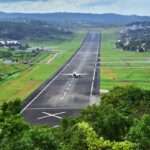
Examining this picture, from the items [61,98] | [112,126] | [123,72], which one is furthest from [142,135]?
[123,72]

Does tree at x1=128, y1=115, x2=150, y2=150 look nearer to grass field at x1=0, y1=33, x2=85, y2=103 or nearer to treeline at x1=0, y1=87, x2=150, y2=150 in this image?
treeline at x1=0, y1=87, x2=150, y2=150

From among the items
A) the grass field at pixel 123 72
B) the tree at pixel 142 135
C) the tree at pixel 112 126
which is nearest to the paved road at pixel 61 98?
the grass field at pixel 123 72

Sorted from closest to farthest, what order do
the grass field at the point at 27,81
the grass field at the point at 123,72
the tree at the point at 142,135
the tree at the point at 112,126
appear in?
1. the tree at the point at 142,135
2. the tree at the point at 112,126
3. the grass field at the point at 27,81
4. the grass field at the point at 123,72

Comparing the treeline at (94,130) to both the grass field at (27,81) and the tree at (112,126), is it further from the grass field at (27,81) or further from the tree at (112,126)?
the grass field at (27,81)

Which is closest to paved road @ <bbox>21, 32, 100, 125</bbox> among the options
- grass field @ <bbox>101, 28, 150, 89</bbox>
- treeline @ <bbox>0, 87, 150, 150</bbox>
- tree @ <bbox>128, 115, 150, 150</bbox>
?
grass field @ <bbox>101, 28, 150, 89</bbox>

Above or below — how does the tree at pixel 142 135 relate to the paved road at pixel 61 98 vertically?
above

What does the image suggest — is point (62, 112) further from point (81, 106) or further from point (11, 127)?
point (11, 127)

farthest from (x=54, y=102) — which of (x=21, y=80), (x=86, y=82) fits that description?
(x=21, y=80)
